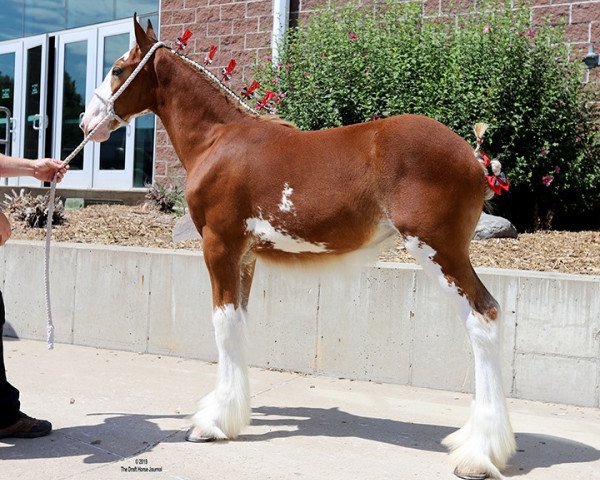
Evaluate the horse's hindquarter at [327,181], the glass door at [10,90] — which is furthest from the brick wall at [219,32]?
the horse's hindquarter at [327,181]

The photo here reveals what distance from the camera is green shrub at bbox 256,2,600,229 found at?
734 centimetres

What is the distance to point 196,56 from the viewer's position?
1078cm

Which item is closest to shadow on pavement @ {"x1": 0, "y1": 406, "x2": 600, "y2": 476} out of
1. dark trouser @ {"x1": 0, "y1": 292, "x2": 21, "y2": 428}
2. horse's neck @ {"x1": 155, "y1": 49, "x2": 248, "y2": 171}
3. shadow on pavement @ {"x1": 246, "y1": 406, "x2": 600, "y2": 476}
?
shadow on pavement @ {"x1": 246, "y1": 406, "x2": 600, "y2": 476}

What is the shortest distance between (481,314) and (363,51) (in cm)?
517

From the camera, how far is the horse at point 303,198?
3613 mm

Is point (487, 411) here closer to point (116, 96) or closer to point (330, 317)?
point (330, 317)

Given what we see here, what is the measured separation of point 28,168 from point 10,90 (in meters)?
11.4

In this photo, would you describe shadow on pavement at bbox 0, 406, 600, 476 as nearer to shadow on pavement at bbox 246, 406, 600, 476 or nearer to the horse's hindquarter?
shadow on pavement at bbox 246, 406, 600, 476

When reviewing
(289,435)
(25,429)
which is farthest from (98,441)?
(289,435)

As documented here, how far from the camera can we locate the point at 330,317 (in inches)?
220

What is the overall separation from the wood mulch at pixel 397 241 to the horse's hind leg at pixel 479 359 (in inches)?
54.8

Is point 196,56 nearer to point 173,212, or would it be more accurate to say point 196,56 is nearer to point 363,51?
point 173,212

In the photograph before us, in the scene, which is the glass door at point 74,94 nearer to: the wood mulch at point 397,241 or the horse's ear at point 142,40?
the wood mulch at point 397,241

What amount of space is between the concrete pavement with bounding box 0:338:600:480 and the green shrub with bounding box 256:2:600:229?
3.25 meters
